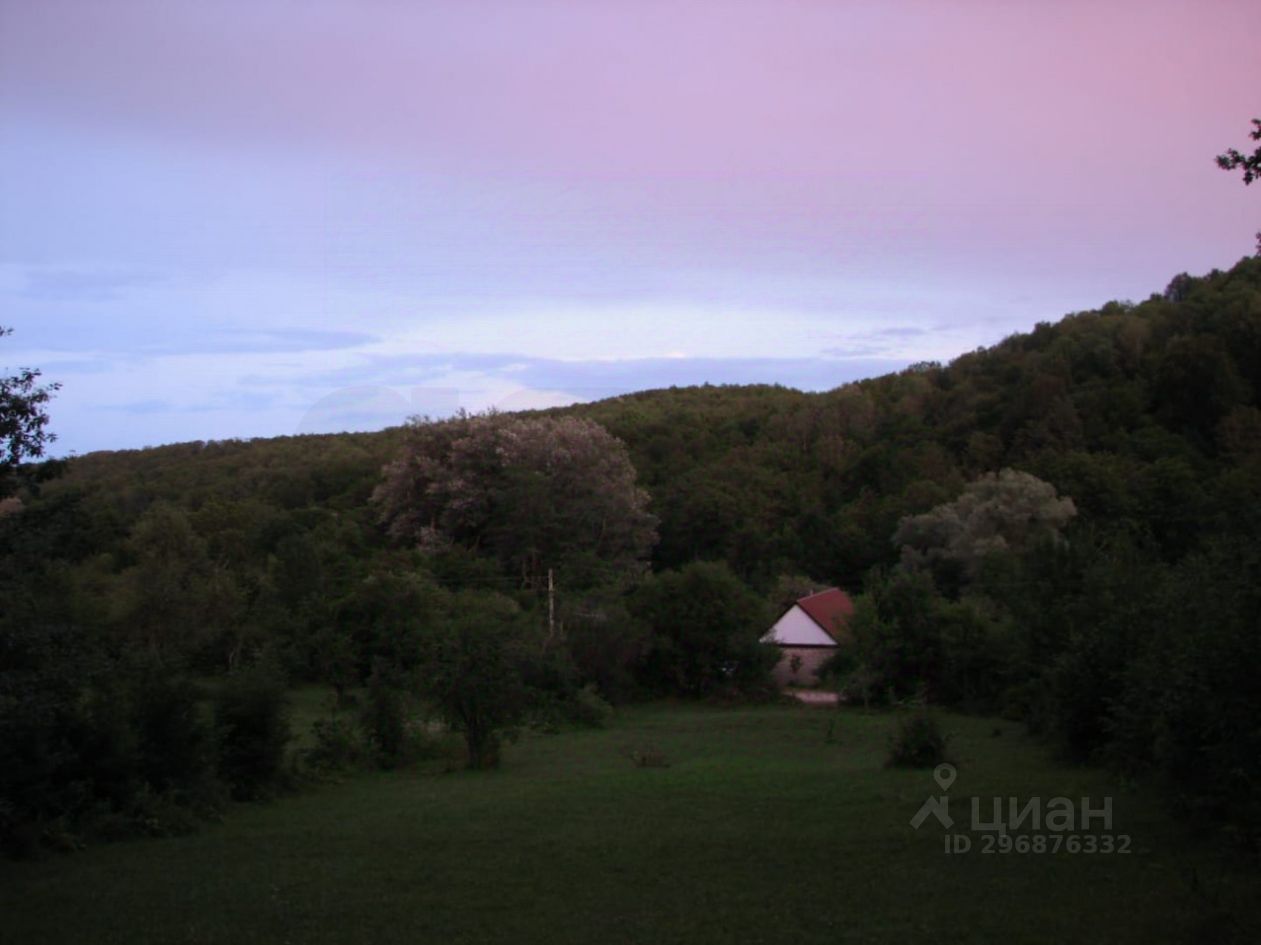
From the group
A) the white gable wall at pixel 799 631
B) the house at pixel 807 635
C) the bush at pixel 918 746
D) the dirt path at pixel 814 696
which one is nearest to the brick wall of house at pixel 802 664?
the house at pixel 807 635

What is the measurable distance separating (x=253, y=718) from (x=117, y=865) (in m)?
5.48

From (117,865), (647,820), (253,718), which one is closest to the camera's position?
(117,865)

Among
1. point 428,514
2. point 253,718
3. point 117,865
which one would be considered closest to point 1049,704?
point 253,718

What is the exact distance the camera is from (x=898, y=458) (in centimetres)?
6444

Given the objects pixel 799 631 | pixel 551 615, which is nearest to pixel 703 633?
pixel 551 615

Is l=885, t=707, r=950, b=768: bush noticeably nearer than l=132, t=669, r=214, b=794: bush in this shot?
No

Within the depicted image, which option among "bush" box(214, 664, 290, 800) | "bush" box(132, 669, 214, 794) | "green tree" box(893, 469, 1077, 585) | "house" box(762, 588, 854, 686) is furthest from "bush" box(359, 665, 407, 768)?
"green tree" box(893, 469, 1077, 585)

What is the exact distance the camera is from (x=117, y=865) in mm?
12734

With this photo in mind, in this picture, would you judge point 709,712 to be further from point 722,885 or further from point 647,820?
point 722,885

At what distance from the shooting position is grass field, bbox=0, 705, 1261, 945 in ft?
29.8

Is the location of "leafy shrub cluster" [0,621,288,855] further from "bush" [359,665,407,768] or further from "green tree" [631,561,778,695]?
"green tree" [631,561,778,695]

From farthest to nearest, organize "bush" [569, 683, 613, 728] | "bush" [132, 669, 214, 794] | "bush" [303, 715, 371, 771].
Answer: "bush" [569, 683, 613, 728] → "bush" [303, 715, 371, 771] → "bush" [132, 669, 214, 794]

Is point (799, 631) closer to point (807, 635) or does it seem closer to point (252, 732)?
point (807, 635)

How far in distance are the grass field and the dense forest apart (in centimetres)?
154
